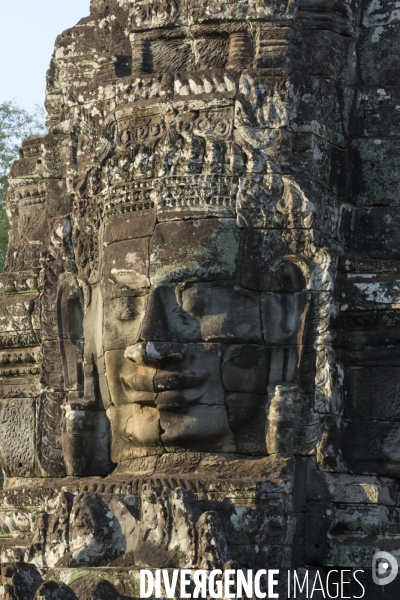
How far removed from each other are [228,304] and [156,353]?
73 cm

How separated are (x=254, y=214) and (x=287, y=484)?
2.22 meters

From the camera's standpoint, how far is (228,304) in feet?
47.4

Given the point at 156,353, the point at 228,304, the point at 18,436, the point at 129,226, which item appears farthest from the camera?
the point at 18,436

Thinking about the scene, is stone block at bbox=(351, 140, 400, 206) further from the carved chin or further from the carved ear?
the carved chin

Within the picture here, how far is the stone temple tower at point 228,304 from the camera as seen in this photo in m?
14.0

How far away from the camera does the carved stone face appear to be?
1436 cm

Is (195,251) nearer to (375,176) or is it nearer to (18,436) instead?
(375,176)

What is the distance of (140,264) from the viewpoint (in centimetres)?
1456

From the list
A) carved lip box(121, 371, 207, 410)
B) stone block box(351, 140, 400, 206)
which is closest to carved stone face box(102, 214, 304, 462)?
carved lip box(121, 371, 207, 410)

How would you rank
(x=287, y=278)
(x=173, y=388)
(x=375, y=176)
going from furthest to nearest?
1. (x=375, y=176)
2. (x=287, y=278)
3. (x=173, y=388)

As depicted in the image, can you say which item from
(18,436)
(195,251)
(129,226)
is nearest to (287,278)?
(195,251)

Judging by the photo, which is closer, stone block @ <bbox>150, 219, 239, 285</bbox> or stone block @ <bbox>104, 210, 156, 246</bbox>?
stone block @ <bbox>150, 219, 239, 285</bbox>

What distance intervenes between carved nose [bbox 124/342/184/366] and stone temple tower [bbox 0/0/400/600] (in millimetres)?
19

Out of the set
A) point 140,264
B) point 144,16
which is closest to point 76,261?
point 140,264
